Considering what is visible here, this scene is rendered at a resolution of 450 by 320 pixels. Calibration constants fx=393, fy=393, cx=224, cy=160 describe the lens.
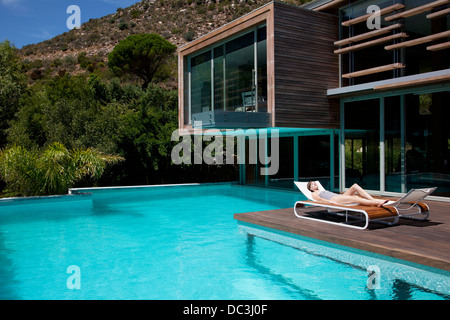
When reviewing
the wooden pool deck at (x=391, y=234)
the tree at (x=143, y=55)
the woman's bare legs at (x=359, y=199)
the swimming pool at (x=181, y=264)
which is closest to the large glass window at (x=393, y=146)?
the wooden pool deck at (x=391, y=234)

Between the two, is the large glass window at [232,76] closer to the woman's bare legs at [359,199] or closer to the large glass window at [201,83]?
the large glass window at [201,83]

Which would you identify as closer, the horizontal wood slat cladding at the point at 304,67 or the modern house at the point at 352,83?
the modern house at the point at 352,83

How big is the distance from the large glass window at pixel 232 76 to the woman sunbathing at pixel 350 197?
4260 millimetres

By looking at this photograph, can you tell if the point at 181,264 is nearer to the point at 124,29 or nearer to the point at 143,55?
the point at 143,55

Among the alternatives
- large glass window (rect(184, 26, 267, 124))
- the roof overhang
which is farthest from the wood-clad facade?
the roof overhang

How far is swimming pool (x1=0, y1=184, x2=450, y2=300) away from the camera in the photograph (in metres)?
4.98

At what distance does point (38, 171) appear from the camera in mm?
12359

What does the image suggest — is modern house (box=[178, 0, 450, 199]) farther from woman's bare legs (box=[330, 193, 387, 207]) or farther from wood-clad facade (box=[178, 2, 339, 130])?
woman's bare legs (box=[330, 193, 387, 207])

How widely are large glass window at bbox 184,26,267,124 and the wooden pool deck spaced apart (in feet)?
16.2

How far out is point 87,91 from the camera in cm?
2466

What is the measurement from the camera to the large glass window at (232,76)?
11.8 metres

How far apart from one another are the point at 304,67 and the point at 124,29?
134ft
